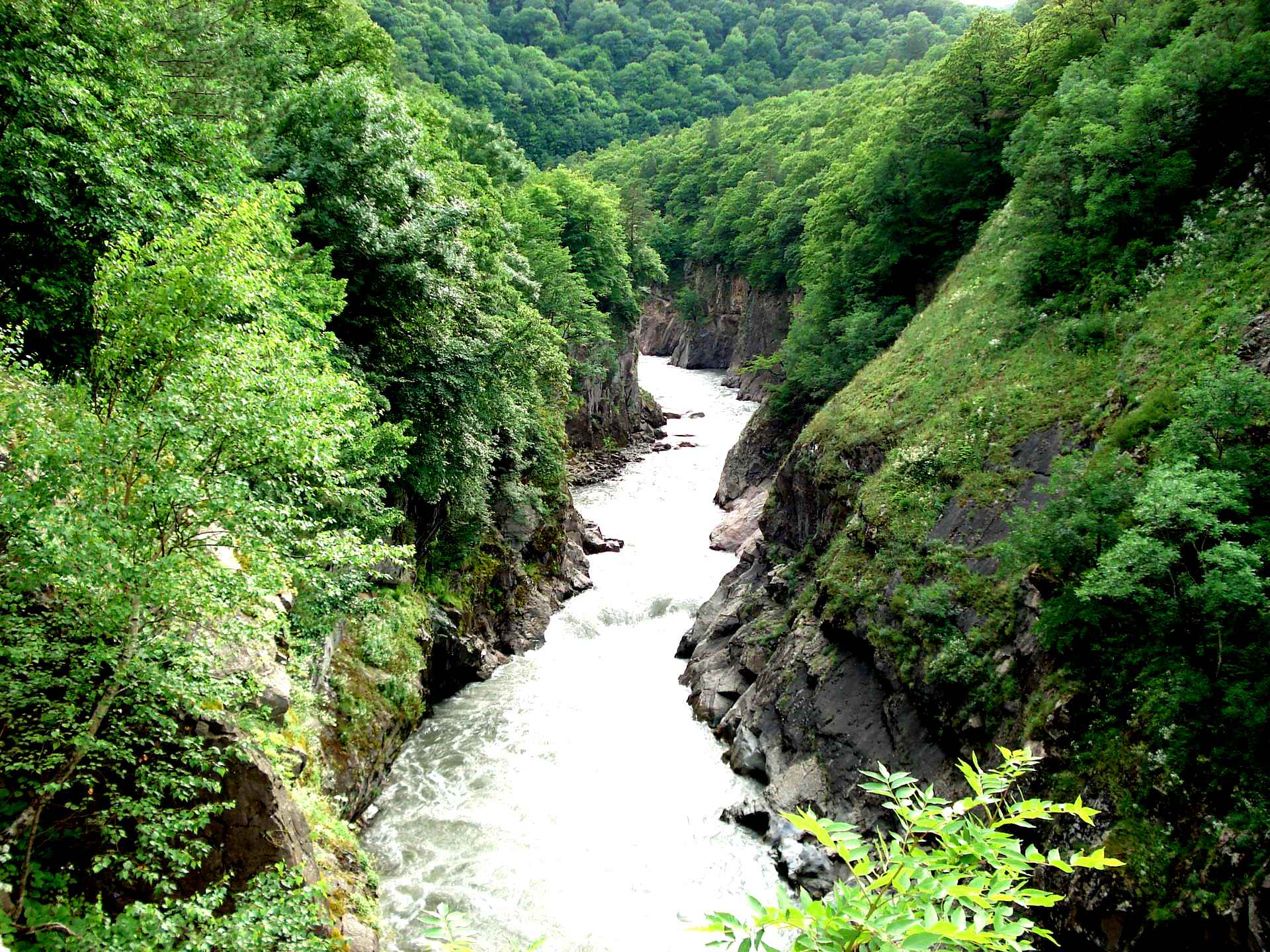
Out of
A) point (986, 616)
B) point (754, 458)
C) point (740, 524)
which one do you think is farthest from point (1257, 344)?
point (754, 458)

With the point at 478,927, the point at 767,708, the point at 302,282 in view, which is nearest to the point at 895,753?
the point at 767,708

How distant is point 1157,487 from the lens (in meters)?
8.77

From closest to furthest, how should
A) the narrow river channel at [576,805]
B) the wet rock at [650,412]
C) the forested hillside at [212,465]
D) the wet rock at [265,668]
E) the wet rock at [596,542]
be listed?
the forested hillside at [212,465]
the wet rock at [265,668]
the narrow river channel at [576,805]
the wet rock at [596,542]
the wet rock at [650,412]

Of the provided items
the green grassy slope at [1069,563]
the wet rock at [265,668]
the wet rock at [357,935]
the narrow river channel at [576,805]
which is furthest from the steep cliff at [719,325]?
the wet rock at [357,935]

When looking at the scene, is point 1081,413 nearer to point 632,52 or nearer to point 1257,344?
point 1257,344

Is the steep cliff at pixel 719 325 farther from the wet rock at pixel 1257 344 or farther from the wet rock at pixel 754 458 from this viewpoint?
the wet rock at pixel 1257 344

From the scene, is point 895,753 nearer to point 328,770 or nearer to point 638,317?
point 328,770

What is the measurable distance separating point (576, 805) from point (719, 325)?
54.1 meters

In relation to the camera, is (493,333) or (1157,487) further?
(493,333)

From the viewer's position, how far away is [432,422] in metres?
16.7

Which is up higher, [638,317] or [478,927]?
[638,317]

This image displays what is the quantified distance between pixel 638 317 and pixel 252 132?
34.8m

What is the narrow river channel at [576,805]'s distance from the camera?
38.0 feet

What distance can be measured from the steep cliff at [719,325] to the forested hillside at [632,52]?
37.3 m
